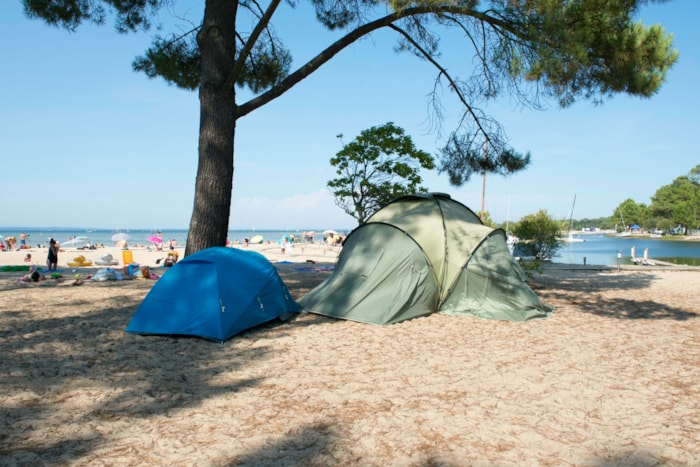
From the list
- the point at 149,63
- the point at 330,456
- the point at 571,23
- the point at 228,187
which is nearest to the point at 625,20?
the point at 571,23

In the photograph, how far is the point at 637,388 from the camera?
181 inches

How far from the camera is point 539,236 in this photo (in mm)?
22688

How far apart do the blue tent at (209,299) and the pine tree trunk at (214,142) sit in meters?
2.09

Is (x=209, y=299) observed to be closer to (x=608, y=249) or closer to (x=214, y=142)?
(x=214, y=142)

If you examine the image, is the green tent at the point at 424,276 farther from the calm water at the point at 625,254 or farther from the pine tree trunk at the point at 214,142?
the calm water at the point at 625,254

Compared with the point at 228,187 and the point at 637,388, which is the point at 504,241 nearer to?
the point at 637,388

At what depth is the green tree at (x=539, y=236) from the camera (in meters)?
22.6

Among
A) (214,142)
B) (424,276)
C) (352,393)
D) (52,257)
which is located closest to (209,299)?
(352,393)

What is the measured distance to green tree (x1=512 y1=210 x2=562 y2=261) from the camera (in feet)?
74.2

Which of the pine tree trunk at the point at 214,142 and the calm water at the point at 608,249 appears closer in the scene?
the pine tree trunk at the point at 214,142

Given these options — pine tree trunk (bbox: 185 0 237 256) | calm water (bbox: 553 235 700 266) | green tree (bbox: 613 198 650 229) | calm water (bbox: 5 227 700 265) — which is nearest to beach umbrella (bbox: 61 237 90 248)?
calm water (bbox: 5 227 700 265)

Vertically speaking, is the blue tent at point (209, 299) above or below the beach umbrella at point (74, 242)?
above

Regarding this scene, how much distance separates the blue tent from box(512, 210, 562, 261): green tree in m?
18.3

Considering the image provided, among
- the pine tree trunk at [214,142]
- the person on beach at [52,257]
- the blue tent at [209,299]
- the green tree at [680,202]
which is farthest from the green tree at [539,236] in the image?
the green tree at [680,202]
